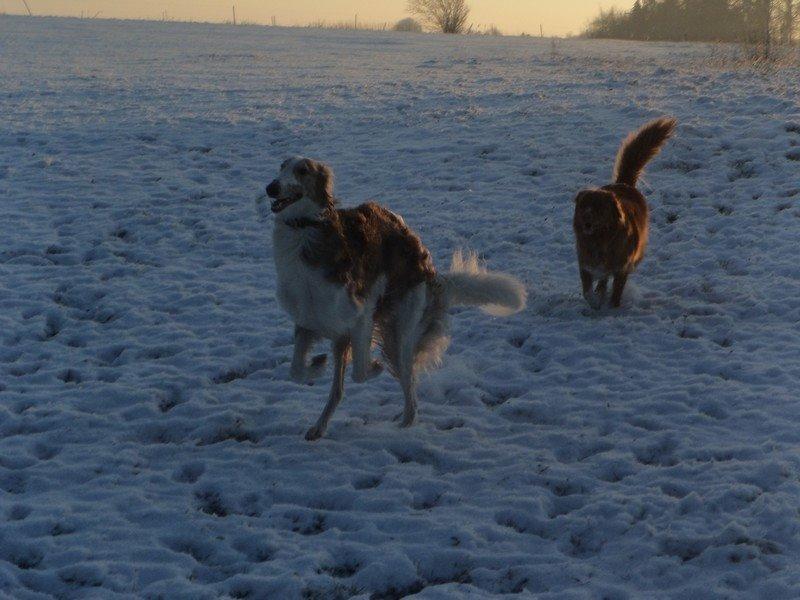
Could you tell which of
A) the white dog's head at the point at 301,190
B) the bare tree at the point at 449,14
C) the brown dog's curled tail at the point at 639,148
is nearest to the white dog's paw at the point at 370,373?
the white dog's head at the point at 301,190

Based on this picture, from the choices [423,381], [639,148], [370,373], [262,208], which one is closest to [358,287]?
[370,373]

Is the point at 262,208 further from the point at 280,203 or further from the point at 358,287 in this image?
the point at 280,203

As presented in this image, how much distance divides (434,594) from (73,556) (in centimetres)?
171

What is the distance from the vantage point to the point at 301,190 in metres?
5.31

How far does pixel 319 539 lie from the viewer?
450 cm

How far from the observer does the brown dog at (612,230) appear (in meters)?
8.02

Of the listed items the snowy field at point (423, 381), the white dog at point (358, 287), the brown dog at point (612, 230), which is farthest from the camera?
the brown dog at point (612, 230)

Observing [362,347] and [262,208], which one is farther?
[262,208]

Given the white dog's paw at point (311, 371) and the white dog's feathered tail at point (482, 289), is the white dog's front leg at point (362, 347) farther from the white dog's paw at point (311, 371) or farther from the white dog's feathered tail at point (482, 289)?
the white dog's feathered tail at point (482, 289)

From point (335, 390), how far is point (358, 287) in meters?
0.76

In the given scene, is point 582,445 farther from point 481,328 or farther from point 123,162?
point 123,162

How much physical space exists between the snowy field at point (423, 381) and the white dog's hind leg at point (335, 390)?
12cm

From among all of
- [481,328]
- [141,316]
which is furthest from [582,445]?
[141,316]

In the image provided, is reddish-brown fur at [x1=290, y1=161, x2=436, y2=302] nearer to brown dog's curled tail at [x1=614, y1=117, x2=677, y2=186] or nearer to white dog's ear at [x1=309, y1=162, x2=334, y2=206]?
white dog's ear at [x1=309, y1=162, x2=334, y2=206]
